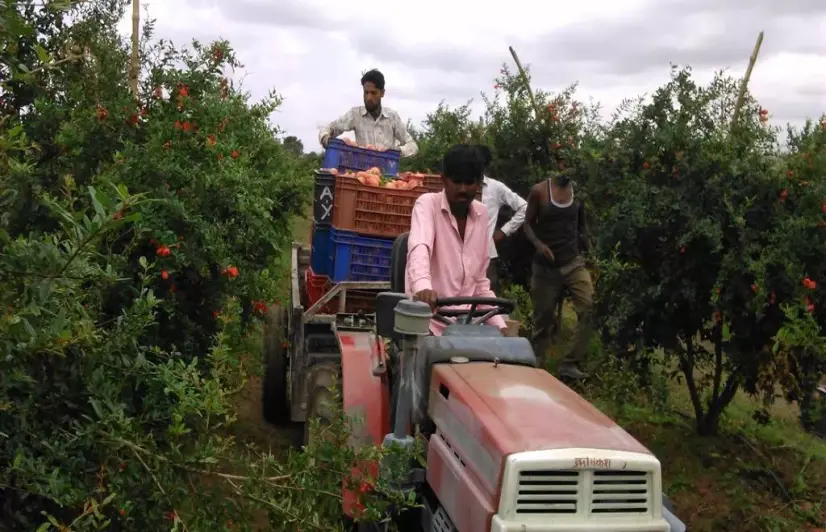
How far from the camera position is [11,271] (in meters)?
2.19

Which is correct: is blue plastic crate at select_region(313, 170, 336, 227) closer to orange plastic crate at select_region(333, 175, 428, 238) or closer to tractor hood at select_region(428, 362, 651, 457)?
orange plastic crate at select_region(333, 175, 428, 238)

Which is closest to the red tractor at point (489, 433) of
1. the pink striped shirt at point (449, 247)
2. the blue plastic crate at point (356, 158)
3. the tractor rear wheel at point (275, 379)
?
the pink striped shirt at point (449, 247)

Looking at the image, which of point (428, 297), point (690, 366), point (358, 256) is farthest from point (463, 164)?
point (690, 366)

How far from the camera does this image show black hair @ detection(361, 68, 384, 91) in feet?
24.0

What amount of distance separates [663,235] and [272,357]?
3.00 m

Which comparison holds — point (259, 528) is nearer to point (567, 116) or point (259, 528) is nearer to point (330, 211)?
point (330, 211)

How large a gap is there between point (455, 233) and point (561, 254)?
3712 mm

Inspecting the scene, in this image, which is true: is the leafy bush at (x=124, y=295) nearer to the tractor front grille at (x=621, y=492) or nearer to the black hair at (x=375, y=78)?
the tractor front grille at (x=621, y=492)

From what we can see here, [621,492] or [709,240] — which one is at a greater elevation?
[709,240]

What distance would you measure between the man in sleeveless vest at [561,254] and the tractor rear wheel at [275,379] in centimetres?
244

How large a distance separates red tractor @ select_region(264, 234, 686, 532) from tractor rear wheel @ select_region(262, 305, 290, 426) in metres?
2.19

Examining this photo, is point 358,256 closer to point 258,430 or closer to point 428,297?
point 258,430

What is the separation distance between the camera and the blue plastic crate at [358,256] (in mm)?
6164

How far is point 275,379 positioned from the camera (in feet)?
21.6
